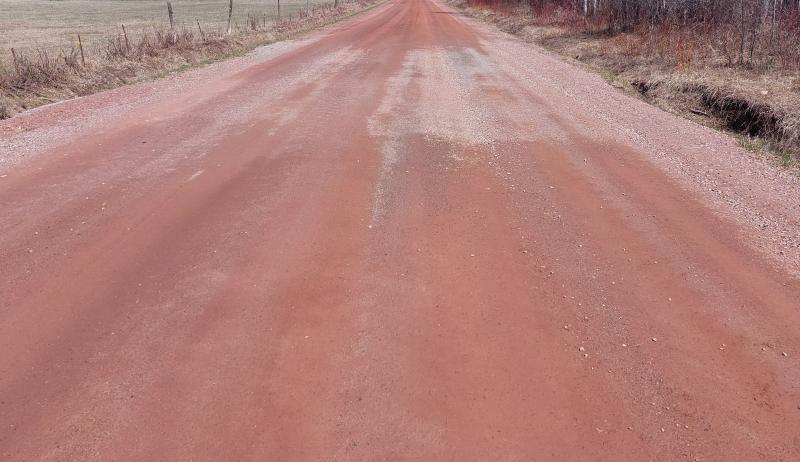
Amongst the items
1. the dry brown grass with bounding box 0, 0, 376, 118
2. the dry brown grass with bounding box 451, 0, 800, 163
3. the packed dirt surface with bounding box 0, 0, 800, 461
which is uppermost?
the dry brown grass with bounding box 0, 0, 376, 118

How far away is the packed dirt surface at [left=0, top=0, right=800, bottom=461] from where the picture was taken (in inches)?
117

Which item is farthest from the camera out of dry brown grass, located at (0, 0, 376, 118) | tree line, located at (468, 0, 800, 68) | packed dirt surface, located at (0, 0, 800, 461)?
tree line, located at (468, 0, 800, 68)

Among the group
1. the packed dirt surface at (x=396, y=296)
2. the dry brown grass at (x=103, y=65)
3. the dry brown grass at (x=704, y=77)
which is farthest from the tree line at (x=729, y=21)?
the dry brown grass at (x=103, y=65)

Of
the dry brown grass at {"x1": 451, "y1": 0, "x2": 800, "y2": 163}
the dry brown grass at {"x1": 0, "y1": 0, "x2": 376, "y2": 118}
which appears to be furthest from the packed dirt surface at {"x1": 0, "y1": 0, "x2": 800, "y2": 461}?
the dry brown grass at {"x1": 0, "y1": 0, "x2": 376, "y2": 118}

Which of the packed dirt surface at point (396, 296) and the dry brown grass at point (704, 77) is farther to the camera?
the dry brown grass at point (704, 77)

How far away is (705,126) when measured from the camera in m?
9.08

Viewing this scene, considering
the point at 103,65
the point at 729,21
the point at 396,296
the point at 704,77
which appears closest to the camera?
the point at 396,296

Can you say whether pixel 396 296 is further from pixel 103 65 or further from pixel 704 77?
pixel 103 65

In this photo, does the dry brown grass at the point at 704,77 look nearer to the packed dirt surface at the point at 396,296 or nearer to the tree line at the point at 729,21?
the tree line at the point at 729,21

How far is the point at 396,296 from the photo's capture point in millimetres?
4141

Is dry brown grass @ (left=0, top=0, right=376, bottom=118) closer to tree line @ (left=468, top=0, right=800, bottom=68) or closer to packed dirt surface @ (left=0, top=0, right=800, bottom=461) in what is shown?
packed dirt surface @ (left=0, top=0, right=800, bottom=461)

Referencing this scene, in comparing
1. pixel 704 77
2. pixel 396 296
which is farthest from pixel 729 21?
pixel 396 296

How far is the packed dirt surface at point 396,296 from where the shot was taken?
296cm

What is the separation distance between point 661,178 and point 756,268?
2.16 meters
